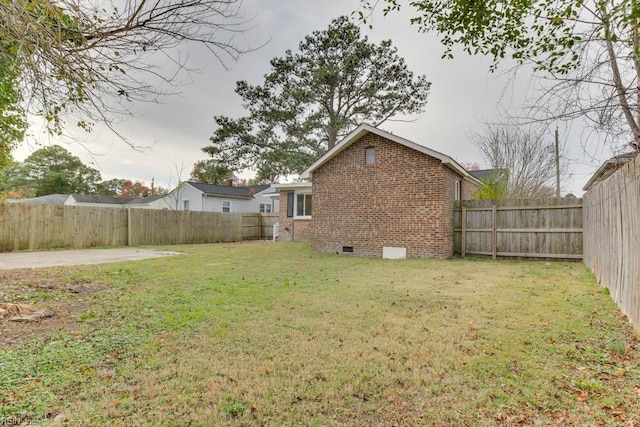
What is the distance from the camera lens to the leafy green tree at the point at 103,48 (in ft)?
10.8

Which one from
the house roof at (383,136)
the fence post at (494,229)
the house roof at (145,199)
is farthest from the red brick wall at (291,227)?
the house roof at (145,199)

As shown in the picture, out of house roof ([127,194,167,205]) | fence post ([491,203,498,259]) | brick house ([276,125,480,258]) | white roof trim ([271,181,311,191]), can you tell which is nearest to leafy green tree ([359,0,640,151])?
brick house ([276,125,480,258])

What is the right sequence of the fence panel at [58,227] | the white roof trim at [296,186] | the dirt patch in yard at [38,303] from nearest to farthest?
1. the dirt patch in yard at [38,303]
2. the fence panel at [58,227]
3. the white roof trim at [296,186]

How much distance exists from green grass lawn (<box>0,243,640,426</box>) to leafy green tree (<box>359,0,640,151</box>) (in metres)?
2.74

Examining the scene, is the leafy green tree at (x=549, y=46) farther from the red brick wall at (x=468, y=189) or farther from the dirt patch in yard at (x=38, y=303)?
the red brick wall at (x=468, y=189)

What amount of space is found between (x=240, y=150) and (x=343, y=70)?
791 centimetres

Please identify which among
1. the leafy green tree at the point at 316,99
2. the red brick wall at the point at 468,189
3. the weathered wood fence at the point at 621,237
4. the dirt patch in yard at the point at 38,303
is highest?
the leafy green tree at the point at 316,99

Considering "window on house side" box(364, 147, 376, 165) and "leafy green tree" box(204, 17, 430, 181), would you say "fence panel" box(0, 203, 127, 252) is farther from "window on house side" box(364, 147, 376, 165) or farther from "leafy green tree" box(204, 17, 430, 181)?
"window on house side" box(364, 147, 376, 165)

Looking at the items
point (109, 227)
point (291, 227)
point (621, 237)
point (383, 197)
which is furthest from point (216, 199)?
point (621, 237)

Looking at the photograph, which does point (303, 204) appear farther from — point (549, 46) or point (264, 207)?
point (549, 46)

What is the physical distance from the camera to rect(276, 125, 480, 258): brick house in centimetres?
1095

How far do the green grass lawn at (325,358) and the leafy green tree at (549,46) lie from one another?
274cm

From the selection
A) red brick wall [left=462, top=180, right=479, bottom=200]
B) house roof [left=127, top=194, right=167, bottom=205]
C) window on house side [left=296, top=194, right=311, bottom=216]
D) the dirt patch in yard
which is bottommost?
the dirt patch in yard

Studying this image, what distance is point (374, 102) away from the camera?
1989cm
